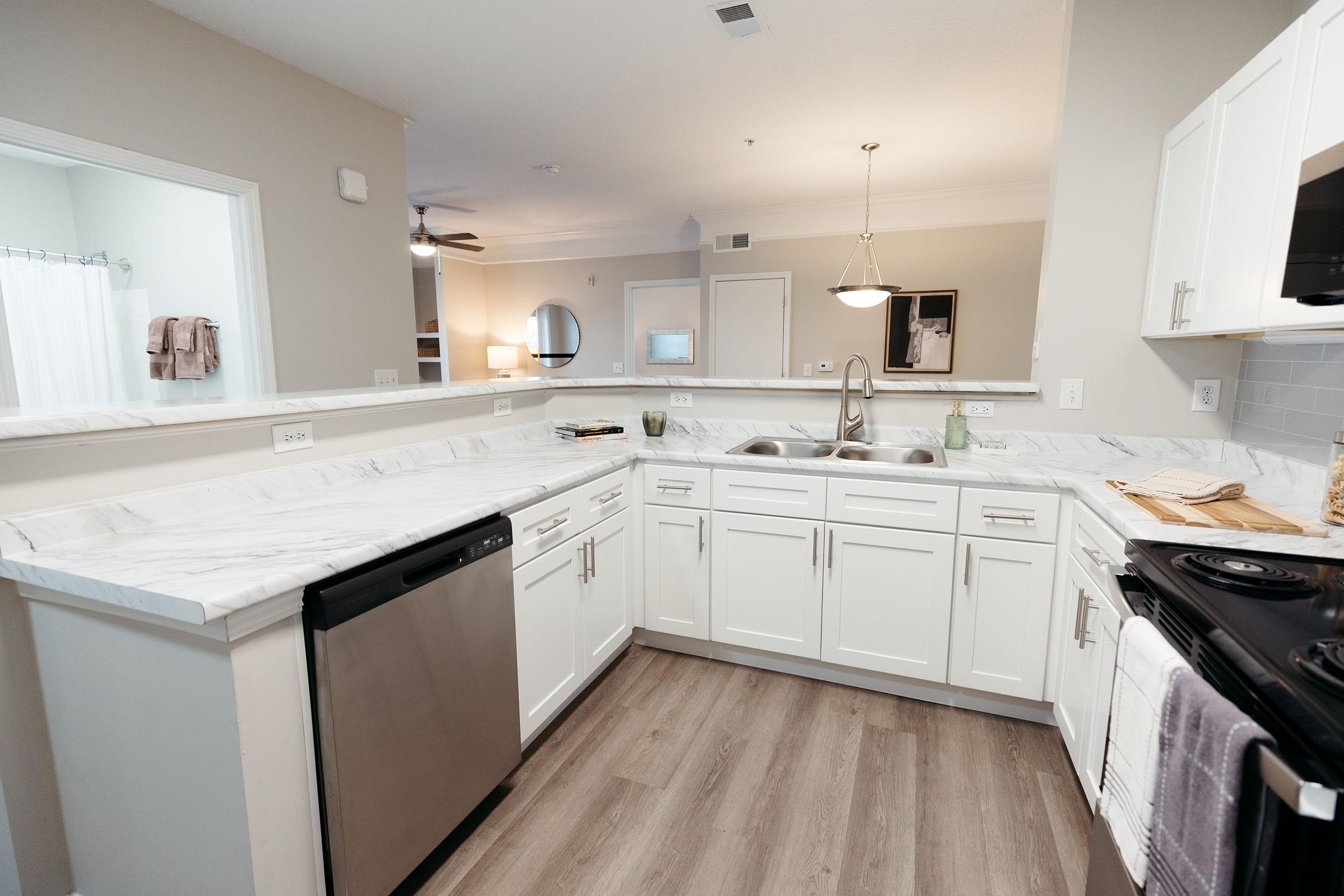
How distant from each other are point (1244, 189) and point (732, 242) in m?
4.62

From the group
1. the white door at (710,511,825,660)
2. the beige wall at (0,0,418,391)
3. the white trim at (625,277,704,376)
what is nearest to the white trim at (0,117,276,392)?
the beige wall at (0,0,418,391)

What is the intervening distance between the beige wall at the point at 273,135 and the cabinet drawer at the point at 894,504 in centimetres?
263

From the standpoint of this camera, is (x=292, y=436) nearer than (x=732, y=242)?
Yes

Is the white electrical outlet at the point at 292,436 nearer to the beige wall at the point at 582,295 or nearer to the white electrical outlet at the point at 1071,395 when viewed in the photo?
the white electrical outlet at the point at 1071,395

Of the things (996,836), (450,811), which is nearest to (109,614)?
(450,811)

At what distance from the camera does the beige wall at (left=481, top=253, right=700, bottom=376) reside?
21.9ft

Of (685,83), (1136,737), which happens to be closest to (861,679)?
(1136,737)

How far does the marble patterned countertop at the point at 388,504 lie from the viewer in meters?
1.08

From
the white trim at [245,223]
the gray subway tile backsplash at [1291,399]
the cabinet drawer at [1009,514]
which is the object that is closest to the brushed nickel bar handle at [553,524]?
the cabinet drawer at [1009,514]

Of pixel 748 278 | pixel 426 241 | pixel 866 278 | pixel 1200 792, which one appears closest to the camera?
pixel 1200 792

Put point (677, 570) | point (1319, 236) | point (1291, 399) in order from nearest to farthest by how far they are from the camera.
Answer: point (1319, 236) < point (1291, 399) < point (677, 570)

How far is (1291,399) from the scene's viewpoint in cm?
182

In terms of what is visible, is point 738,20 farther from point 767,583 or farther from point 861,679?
point 861,679

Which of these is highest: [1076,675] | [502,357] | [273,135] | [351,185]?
[273,135]
